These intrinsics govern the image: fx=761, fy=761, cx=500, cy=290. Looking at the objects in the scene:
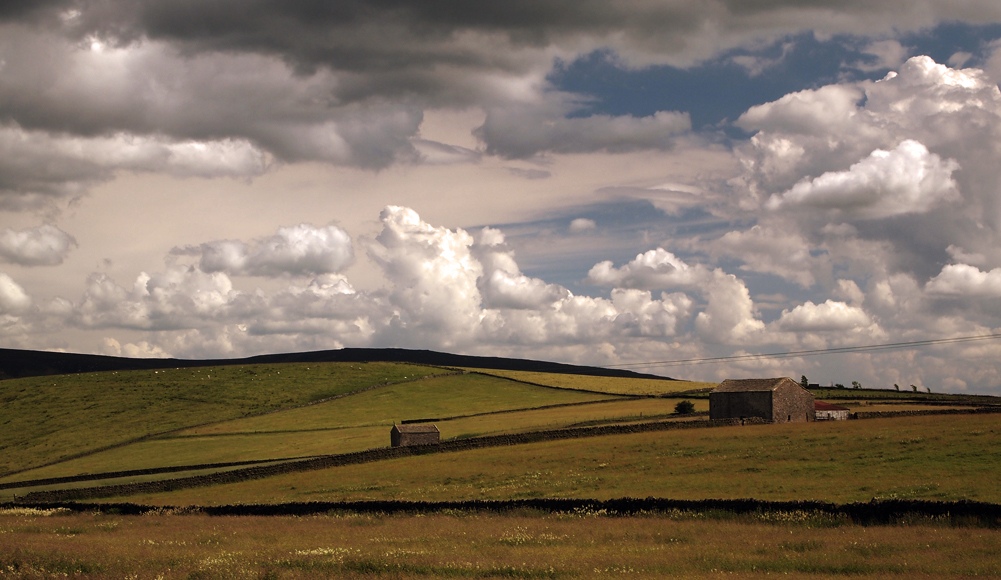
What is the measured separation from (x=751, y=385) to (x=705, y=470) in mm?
33658

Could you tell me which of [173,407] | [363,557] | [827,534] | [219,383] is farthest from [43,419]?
[827,534]

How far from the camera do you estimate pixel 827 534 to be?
70.9 ft

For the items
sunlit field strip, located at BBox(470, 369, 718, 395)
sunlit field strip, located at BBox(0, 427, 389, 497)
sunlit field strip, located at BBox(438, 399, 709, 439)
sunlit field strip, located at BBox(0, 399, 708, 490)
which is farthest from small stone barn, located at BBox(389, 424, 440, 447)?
sunlit field strip, located at BBox(470, 369, 718, 395)

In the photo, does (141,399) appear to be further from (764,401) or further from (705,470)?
(705,470)

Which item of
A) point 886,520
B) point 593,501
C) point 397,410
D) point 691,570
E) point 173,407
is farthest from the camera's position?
point 173,407

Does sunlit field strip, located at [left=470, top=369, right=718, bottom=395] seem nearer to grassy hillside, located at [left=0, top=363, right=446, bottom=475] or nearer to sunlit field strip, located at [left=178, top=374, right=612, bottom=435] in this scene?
sunlit field strip, located at [left=178, top=374, right=612, bottom=435]

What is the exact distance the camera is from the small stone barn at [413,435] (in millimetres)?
68312

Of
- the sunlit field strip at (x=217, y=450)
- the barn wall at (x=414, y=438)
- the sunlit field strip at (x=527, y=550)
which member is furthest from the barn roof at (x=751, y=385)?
the sunlit field strip at (x=527, y=550)

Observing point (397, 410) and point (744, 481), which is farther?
point (397, 410)

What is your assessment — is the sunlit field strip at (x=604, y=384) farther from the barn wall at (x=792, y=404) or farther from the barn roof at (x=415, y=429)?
the barn roof at (x=415, y=429)

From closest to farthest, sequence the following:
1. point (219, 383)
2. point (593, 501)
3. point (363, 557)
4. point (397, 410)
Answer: point (363, 557)
point (593, 501)
point (397, 410)
point (219, 383)

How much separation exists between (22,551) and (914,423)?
5490cm

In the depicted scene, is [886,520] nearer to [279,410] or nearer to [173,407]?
[279,410]

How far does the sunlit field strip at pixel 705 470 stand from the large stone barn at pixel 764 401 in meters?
11.2
